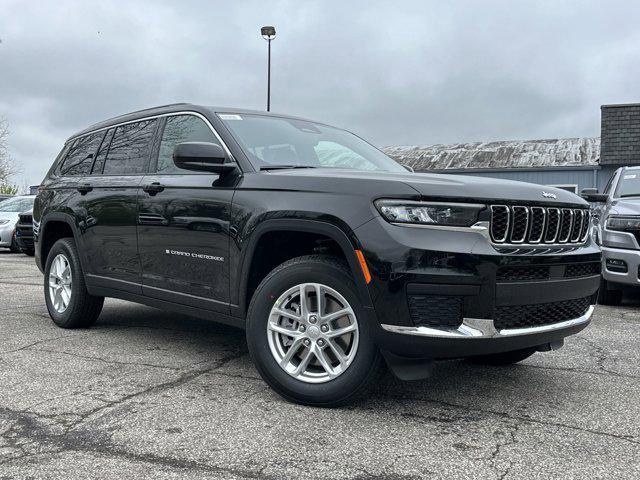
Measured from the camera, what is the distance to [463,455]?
9.28ft

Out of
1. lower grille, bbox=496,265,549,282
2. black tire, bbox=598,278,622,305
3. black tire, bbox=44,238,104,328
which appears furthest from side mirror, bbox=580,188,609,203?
black tire, bbox=44,238,104,328

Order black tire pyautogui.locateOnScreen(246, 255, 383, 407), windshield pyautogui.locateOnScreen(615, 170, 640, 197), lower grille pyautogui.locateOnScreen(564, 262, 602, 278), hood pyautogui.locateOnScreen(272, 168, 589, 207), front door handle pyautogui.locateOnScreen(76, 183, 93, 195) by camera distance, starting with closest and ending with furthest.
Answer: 1. hood pyautogui.locateOnScreen(272, 168, 589, 207)
2. black tire pyautogui.locateOnScreen(246, 255, 383, 407)
3. lower grille pyautogui.locateOnScreen(564, 262, 602, 278)
4. front door handle pyautogui.locateOnScreen(76, 183, 93, 195)
5. windshield pyautogui.locateOnScreen(615, 170, 640, 197)

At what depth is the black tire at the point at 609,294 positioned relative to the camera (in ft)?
25.6

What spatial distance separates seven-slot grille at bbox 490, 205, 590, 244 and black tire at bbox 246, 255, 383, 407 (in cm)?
80

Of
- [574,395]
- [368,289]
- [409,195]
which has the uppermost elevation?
[409,195]

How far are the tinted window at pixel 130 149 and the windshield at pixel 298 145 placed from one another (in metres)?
0.88

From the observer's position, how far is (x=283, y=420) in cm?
325

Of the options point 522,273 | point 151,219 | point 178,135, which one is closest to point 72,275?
point 151,219

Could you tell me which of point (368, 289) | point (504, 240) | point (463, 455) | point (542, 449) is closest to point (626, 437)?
point (542, 449)

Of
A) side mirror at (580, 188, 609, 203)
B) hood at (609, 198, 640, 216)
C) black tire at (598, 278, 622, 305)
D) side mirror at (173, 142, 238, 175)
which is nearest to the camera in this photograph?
side mirror at (173, 142, 238, 175)

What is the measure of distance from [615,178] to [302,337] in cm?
675

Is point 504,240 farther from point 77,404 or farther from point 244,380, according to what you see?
point 77,404

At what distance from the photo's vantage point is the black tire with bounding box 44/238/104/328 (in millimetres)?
5500

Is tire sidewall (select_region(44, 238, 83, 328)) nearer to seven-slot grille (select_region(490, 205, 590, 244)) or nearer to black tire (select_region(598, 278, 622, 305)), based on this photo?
seven-slot grille (select_region(490, 205, 590, 244))
